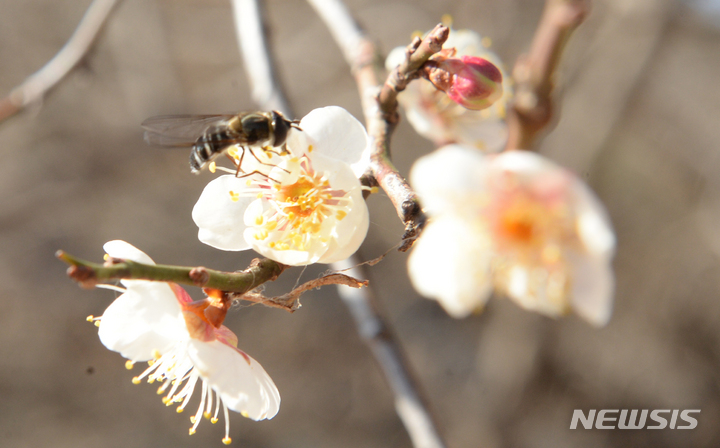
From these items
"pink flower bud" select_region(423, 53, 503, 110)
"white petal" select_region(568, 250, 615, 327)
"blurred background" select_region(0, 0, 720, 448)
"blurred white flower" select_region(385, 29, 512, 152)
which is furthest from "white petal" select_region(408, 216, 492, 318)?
"blurred background" select_region(0, 0, 720, 448)

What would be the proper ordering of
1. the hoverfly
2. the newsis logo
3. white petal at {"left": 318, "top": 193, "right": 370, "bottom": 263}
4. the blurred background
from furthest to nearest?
the blurred background
the newsis logo
the hoverfly
white petal at {"left": 318, "top": 193, "right": 370, "bottom": 263}

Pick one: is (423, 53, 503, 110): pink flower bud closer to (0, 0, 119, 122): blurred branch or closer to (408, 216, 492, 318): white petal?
(408, 216, 492, 318): white petal

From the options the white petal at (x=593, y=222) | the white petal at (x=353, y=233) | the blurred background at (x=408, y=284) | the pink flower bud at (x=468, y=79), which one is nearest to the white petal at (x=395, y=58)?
the pink flower bud at (x=468, y=79)

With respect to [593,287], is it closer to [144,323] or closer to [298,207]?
[298,207]

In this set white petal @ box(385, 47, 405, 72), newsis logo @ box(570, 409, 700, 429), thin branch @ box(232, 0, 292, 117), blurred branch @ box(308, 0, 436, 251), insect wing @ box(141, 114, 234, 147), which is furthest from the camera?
newsis logo @ box(570, 409, 700, 429)

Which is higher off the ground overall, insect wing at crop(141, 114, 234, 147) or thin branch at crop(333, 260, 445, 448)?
insect wing at crop(141, 114, 234, 147)

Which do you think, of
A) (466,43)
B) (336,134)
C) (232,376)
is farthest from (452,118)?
(232,376)

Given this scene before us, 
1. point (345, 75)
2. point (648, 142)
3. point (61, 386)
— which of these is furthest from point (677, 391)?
point (61, 386)
